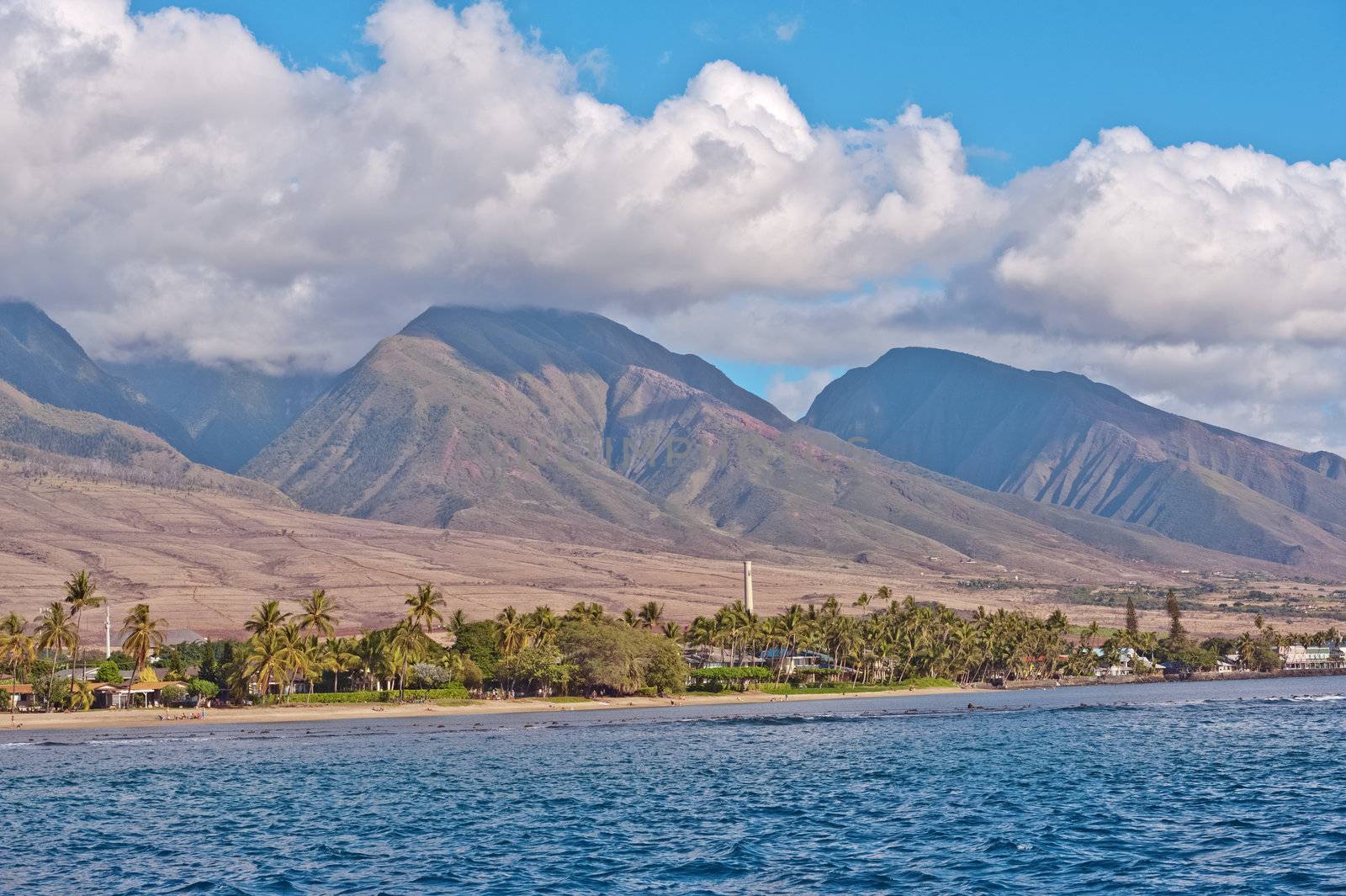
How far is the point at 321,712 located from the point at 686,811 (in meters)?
97.8

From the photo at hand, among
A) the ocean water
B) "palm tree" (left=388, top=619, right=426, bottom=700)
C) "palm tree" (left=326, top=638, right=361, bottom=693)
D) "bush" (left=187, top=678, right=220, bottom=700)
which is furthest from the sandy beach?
the ocean water

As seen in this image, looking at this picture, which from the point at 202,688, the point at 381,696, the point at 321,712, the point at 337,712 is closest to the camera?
the point at 321,712

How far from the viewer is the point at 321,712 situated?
6368 inches

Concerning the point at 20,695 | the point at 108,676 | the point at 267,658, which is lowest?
the point at 20,695

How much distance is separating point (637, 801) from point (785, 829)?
45.5ft

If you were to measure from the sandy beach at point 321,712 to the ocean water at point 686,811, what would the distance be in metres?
18.0

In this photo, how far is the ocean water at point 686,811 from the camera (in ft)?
173

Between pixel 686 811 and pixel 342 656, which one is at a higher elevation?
pixel 342 656

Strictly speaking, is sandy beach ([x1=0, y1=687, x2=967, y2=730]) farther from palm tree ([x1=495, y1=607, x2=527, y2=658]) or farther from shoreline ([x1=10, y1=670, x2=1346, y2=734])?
palm tree ([x1=495, y1=607, x2=527, y2=658])

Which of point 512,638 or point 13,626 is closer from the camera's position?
point 13,626

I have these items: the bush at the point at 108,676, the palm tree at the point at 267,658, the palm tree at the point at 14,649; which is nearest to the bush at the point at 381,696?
the palm tree at the point at 267,658

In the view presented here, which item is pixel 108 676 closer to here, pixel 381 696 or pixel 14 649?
pixel 14 649

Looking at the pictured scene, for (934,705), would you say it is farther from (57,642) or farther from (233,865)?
(233,865)

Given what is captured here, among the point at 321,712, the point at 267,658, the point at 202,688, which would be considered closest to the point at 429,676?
the point at 321,712
